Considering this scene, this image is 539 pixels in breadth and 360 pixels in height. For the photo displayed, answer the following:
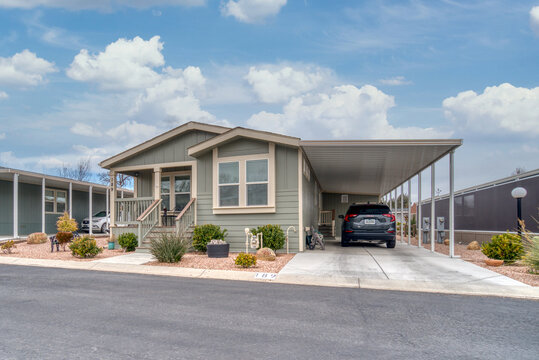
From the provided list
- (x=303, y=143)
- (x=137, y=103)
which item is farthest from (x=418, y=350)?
(x=137, y=103)

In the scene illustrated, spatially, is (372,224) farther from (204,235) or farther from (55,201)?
(55,201)

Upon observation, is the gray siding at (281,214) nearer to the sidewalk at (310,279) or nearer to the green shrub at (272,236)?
the green shrub at (272,236)

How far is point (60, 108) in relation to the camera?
19.0 m

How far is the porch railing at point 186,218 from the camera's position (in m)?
11.9

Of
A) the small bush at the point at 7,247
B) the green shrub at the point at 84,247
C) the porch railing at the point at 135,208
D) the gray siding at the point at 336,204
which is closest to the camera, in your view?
the green shrub at the point at 84,247

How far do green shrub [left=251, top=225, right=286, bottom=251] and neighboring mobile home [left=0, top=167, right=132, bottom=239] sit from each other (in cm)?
1165

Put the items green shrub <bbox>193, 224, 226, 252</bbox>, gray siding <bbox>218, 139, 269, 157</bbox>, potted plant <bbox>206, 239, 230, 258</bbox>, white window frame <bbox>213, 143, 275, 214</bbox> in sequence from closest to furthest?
potted plant <bbox>206, 239, 230, 258</bbox> → green shrub <bbox>193, 224, 226, 252</bbox> → white window frame <bbox>213, 143, 275, 214</bbox> → gray siding <bbox>218, 139, 269, 157</bbox>

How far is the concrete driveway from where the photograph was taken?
780 cm

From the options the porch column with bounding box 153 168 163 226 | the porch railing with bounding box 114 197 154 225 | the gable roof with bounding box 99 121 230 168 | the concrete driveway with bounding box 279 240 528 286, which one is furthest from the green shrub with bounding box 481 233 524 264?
the porch railing with bounding box 114 197 154 225

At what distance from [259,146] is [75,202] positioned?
1607 cm

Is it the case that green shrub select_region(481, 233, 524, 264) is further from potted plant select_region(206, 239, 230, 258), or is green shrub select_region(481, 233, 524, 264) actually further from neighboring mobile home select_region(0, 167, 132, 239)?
neighboring mobile home select_region(0, 167, 132, 239)

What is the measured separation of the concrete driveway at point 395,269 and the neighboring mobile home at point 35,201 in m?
13.6

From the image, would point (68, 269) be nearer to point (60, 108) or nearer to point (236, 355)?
point (236, 355)

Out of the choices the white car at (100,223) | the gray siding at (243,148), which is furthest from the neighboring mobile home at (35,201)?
the gray siding at (243,148)
